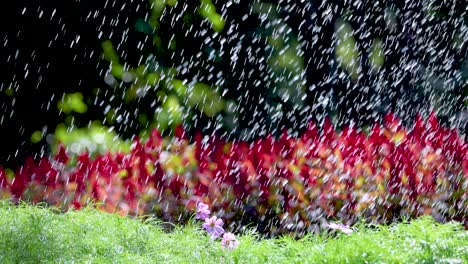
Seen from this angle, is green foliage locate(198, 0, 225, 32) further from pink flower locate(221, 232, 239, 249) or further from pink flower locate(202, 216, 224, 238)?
pink flower locate(221, 232, 239, 249)

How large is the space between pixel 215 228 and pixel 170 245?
0.34m

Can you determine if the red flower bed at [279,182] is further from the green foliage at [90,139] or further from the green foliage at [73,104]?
the green foliage at [73,104]

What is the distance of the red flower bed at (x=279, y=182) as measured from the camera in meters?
4.34

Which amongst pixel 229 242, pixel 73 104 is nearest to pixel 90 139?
pixel 73 104

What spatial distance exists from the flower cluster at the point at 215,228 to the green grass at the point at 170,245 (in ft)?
0.12

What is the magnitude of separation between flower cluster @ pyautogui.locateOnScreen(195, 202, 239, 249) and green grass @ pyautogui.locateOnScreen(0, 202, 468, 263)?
0.12 ft

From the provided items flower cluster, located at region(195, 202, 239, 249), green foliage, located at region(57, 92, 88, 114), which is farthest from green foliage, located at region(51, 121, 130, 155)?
flower cluster, located at region(195, 202, 239, 249)

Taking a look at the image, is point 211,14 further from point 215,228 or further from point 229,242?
point 229,242

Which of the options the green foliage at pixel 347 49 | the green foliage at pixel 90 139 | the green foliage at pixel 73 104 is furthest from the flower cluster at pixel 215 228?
the green foliage at pixel 347 49

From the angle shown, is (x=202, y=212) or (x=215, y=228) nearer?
(x=215, y=228)

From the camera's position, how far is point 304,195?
4.38 meters

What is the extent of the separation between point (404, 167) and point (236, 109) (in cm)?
208

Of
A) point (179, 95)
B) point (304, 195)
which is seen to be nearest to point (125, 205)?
point (304, 195)

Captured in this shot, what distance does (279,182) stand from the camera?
4.45 metres
